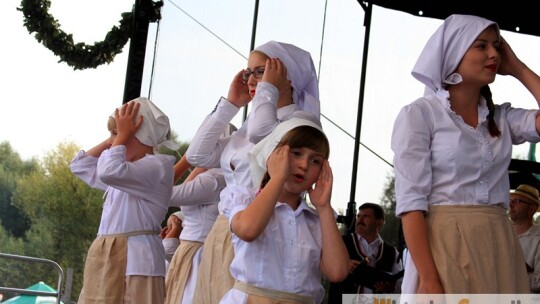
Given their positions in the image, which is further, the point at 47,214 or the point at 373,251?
the point at 47,214

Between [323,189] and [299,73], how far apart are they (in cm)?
116

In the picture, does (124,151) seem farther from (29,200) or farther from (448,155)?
(29,200)

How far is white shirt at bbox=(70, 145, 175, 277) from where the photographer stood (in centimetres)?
459

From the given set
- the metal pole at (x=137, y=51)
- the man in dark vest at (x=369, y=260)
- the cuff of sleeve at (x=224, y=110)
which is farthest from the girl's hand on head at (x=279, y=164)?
the man in dark vest at (x=369, y=260)

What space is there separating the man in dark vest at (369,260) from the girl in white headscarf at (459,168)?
356cm

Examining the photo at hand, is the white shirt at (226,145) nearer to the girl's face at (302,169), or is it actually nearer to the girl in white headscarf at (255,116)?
the girl in white headscarf at (255,116)

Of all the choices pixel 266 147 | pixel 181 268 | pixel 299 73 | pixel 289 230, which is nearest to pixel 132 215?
pixel 181 268

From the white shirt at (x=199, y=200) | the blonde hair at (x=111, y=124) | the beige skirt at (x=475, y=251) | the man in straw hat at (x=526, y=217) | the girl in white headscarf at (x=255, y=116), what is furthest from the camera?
the man in straw hat at (x=526, y=217)

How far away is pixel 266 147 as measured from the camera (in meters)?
3.25

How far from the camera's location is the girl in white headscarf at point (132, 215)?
4.61 m

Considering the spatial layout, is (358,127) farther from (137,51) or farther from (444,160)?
(444,160)

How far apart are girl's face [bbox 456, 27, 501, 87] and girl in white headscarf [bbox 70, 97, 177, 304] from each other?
6.23ft

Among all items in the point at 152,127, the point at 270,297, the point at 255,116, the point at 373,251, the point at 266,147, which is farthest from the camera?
the point at 373,251

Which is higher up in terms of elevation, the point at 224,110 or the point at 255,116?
the point at 224,110
